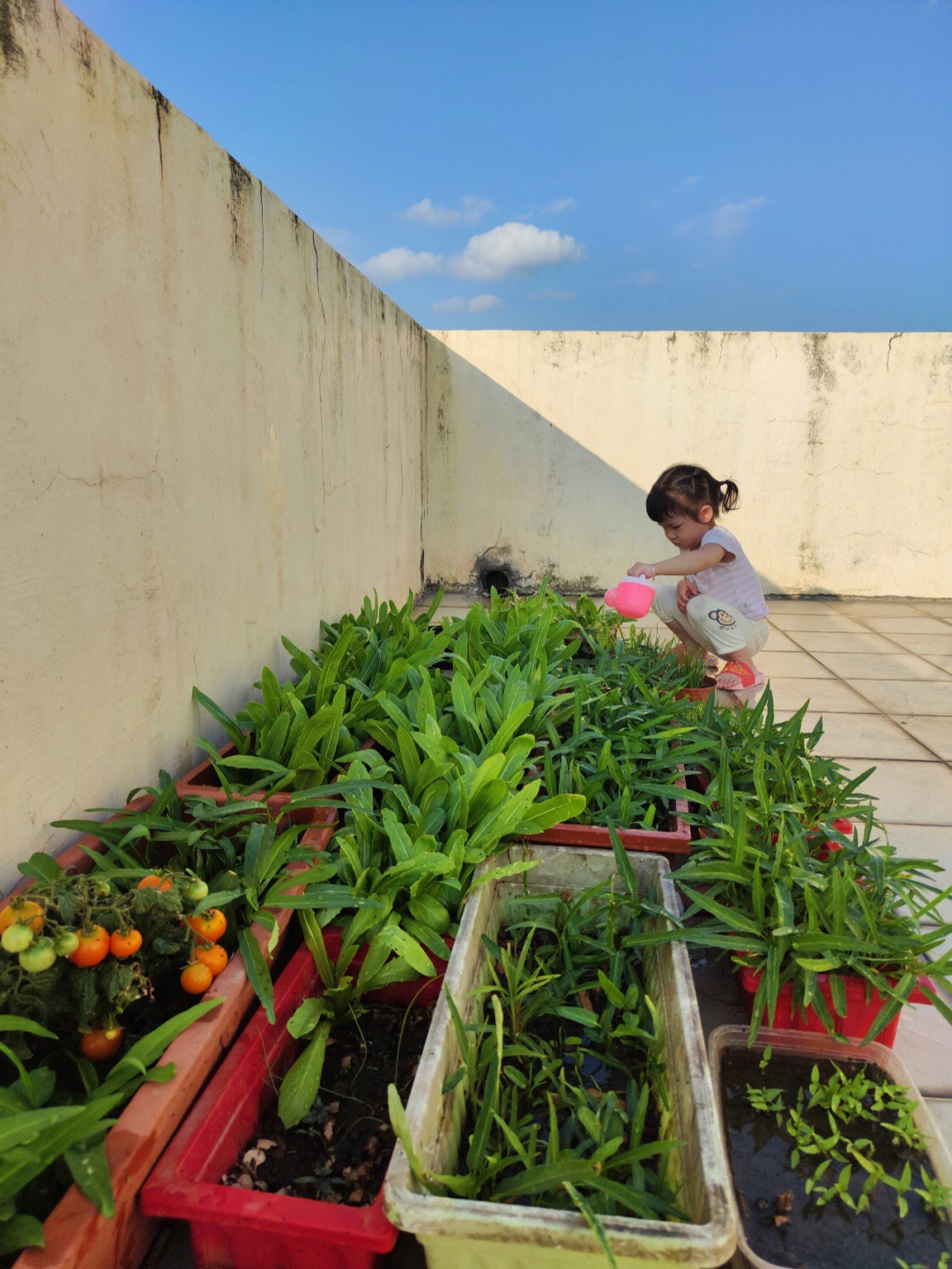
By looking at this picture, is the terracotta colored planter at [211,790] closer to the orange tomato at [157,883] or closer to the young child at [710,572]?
the orange tomato at [157,883]

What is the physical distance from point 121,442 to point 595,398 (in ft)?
12.7

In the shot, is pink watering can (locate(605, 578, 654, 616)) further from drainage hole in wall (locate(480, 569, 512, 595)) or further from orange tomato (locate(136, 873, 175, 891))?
drainage hole in wall (locate(480, 569, 512, 595))

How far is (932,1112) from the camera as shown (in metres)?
1.15

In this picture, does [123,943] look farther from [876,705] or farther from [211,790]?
[876,705]

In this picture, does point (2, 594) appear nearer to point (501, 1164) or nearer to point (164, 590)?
point (164, 590)

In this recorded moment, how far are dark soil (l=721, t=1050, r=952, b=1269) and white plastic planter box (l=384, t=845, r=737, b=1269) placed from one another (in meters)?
0.17

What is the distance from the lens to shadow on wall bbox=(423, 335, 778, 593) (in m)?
4.93

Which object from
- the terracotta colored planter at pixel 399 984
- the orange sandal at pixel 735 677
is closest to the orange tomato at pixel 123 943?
the terracotta colored planter at pixel 399 984

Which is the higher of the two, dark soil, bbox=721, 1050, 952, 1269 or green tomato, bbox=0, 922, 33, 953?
green tomato, bbox=0, 922, 33, 953

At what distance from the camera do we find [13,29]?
1.12m

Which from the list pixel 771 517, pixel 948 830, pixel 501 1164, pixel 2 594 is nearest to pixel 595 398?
pixel 771 517

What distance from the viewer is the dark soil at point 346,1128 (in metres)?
0.93

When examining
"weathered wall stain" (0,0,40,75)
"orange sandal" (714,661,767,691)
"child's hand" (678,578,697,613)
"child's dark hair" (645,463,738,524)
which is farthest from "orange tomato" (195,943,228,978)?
"child's hand" (678,578,697,613)

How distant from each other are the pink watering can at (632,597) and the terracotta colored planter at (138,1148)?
1712 millimetres
